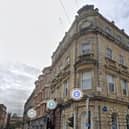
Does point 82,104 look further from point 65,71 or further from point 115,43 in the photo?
point 115,43

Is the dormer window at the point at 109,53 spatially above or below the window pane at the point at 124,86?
above

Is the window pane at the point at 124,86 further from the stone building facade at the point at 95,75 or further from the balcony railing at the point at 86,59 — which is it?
the balcony railing at the point at 86,59

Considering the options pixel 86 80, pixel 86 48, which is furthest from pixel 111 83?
pixel 86 48

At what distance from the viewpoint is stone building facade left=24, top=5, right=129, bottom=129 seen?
18578 millimetres

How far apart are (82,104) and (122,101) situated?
15.8 feet

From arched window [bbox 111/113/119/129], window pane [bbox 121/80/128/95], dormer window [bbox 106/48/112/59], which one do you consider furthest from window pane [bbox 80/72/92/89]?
window pane [bbox 121/80/128/95]

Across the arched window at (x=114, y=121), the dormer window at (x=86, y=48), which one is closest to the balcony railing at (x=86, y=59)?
the dormer window at (x=86, y=48)

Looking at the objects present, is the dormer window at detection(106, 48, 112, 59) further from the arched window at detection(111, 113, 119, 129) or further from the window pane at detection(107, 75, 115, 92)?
the arched window at detection(111, 113, 119, 129)

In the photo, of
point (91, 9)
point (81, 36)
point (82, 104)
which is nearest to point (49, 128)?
point (82, 104)

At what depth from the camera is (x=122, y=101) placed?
20688 mm

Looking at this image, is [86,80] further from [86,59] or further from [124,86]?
[124,86]

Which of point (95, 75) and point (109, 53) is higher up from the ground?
point (109, 53)

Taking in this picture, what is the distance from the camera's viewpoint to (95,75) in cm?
1936

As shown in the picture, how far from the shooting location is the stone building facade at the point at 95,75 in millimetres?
18578
